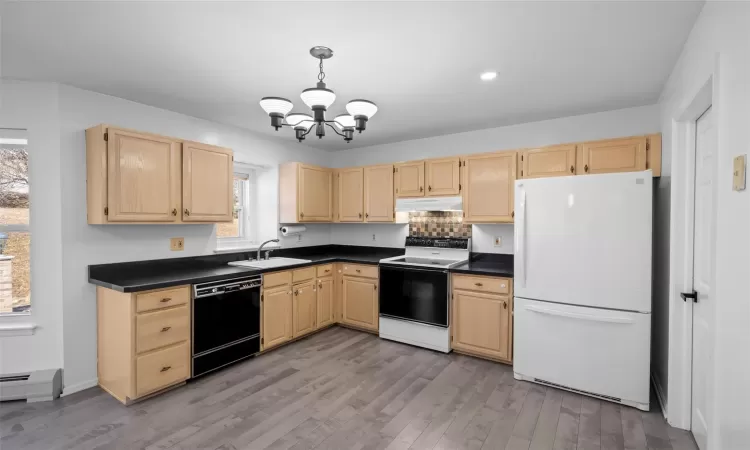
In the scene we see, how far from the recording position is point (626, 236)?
2.55 metres

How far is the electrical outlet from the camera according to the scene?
3396 mm

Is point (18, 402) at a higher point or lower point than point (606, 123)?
lower

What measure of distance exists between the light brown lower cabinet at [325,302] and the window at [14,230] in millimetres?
2515

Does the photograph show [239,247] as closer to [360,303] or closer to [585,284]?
[360,303]

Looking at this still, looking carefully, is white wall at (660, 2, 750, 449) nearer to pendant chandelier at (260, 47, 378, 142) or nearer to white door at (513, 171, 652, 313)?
white door at (513, 171, 652, 313)

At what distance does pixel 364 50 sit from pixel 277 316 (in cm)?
266

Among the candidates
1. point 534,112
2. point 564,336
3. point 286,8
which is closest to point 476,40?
point 286,8

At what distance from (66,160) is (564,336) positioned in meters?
4.13

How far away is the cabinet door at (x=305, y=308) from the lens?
3850 mm

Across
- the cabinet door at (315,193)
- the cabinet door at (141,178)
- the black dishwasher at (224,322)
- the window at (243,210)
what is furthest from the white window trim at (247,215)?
the cabinet door at (141,178)

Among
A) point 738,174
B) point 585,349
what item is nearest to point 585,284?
point 585,349

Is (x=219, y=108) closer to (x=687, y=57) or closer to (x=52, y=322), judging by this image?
(x=52, y=322)

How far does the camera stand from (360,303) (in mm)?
4207

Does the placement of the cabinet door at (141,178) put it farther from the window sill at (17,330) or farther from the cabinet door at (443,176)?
the cabinet door at (443,176)
